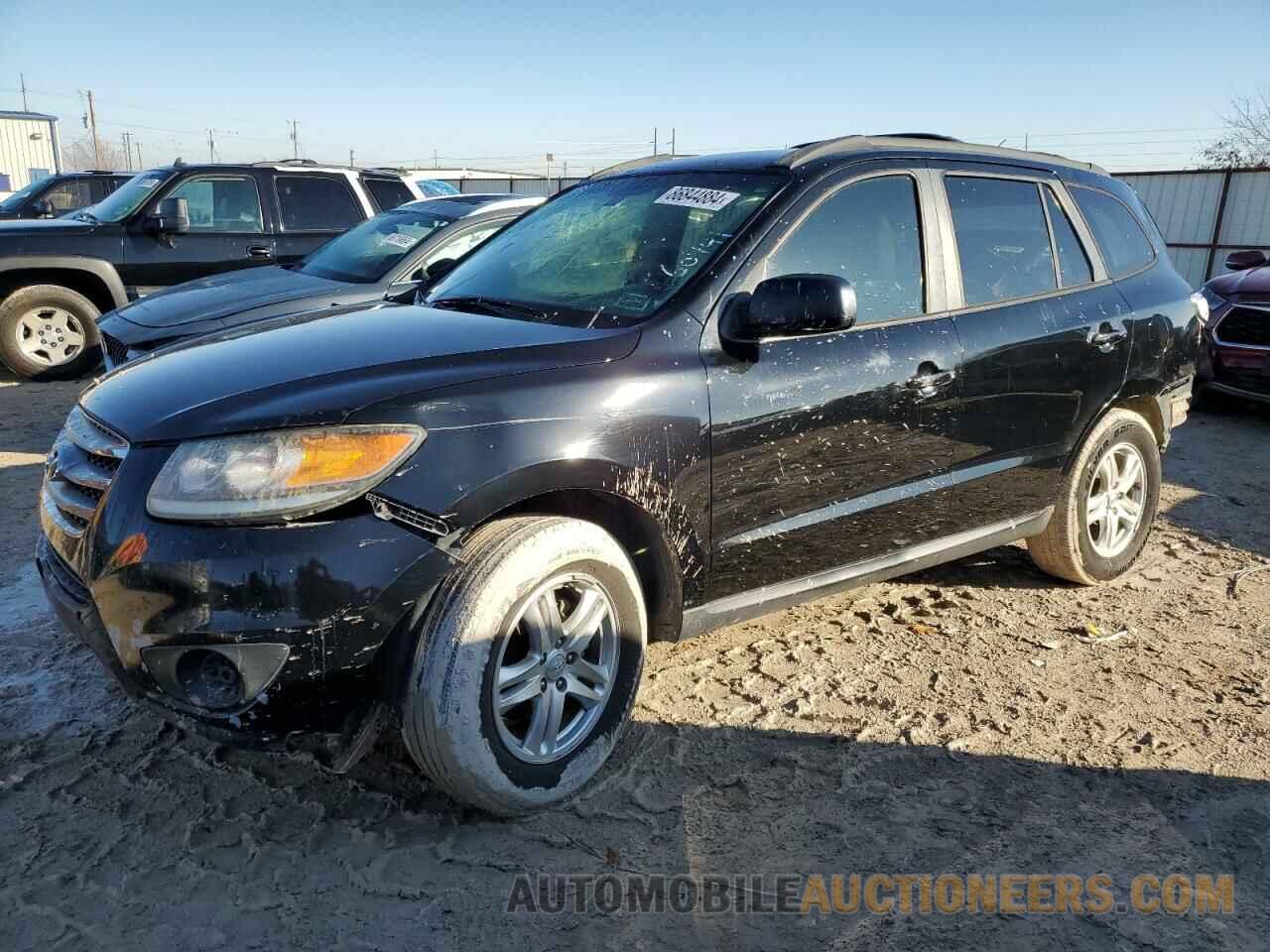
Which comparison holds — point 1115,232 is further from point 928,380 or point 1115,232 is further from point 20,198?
point 20,198

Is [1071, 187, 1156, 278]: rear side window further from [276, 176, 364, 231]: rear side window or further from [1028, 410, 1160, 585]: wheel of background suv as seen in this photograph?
[276, 176, 364, 231]: rear side window

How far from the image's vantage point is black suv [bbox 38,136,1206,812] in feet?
7.14

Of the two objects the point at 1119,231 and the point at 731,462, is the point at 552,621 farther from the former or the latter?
the point at 1119,231

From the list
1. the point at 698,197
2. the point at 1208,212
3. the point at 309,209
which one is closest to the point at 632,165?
the point at 698,197

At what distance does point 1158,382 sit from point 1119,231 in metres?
0.69

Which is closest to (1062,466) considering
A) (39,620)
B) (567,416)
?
(567,416)

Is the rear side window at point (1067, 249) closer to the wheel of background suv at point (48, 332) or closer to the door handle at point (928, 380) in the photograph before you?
the door handle at point (928, 380)

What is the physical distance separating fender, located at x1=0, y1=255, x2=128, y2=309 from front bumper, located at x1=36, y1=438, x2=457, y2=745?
6977 mm

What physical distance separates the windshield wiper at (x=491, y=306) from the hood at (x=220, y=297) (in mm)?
2636

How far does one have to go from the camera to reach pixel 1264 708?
126 inches

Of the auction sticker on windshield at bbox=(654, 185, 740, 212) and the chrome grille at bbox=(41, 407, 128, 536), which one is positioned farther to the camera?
the auction sticker on windshield at bbox=(654, 185, 740, 212)

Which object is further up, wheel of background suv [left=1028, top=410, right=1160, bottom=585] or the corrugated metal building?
the corrugated metal building

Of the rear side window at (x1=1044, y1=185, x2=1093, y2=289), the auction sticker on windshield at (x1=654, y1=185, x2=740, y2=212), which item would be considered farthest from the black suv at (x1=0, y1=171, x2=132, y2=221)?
the rear side window at (x1=1044, y1=185, x2=1093, y2=289)

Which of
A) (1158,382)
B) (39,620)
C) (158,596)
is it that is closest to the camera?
(158,596)
